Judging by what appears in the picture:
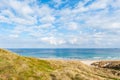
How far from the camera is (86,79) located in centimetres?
2283

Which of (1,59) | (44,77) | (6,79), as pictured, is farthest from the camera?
(1,59)

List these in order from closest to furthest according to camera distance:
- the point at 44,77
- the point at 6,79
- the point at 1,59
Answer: the point at 6,79 < the point at 44,77 < the point at 1,59

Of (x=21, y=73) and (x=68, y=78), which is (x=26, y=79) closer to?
(x=21, y=73)

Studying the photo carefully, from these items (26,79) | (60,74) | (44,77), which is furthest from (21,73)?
(60,74)

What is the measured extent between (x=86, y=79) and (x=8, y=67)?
344 inches

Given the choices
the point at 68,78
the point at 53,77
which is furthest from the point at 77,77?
the point at 53,77

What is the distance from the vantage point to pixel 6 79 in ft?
68.3

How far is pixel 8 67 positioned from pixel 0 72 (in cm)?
111

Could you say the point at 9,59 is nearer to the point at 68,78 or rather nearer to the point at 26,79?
the point at 26,79

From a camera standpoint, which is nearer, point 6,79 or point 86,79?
point 6,79

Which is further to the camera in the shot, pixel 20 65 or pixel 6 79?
pixel 20 65

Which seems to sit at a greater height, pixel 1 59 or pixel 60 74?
pixel 1 59

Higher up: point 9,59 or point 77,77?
point 9,59

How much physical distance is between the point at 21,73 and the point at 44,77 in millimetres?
2516
